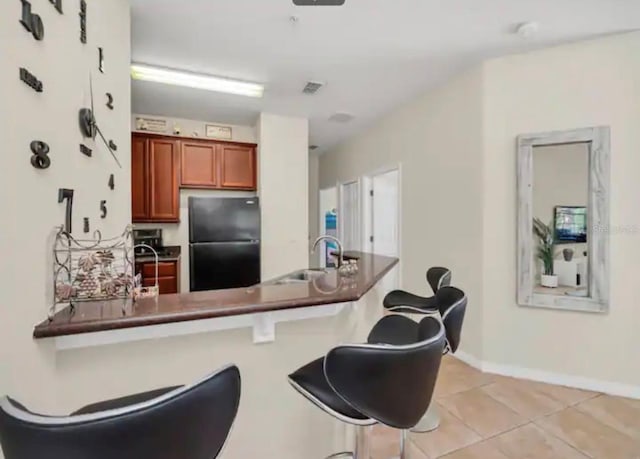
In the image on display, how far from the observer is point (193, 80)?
3.26 m

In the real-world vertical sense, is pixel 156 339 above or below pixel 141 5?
below

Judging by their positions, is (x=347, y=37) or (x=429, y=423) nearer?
(x=429, y=423)

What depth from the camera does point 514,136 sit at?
2.92 metres

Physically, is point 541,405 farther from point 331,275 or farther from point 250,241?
point 250,241

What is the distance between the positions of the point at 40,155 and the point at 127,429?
0.92 m

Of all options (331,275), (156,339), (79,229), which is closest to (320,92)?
(331,275)

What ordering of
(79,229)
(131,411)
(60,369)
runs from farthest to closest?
1. (79,229)
2. (60,369)
3. (131,411)

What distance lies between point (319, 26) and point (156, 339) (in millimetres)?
2382

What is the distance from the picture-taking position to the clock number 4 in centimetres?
104

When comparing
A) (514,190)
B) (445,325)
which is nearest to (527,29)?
(514,190)

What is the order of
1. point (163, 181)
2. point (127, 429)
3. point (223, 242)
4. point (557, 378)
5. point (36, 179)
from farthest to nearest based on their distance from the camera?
point (163, 181) < point (223, 242) < point (557, 378) < point (36, 179) < point (127, 429)

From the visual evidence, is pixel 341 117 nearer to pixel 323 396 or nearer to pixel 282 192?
pixel 282 192

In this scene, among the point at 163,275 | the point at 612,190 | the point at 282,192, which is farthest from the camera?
the point at 282,192

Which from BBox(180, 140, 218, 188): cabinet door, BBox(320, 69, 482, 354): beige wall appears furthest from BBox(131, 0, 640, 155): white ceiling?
BBox(180, 140, 218, 188): cabinet door
